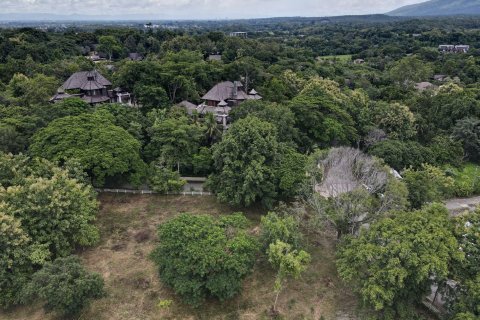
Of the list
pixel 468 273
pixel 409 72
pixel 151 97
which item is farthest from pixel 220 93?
pixel 409 72

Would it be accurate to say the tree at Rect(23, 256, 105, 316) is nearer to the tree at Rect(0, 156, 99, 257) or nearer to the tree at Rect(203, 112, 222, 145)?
the tree at Rect(0, 156, 99, 257)

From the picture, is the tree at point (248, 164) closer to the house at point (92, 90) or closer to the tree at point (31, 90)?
the house at point (92, 90)

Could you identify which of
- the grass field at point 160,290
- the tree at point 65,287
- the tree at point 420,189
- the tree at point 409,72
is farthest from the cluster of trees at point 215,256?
the tree at point 409,72

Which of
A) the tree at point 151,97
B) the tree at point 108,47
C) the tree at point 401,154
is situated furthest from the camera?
the tree at point 108,47

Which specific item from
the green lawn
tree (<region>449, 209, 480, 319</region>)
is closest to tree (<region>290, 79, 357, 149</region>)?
the green lawn

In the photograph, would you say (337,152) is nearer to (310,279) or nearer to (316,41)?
(310,279)

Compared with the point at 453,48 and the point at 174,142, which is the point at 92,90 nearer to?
the point at 174,142
